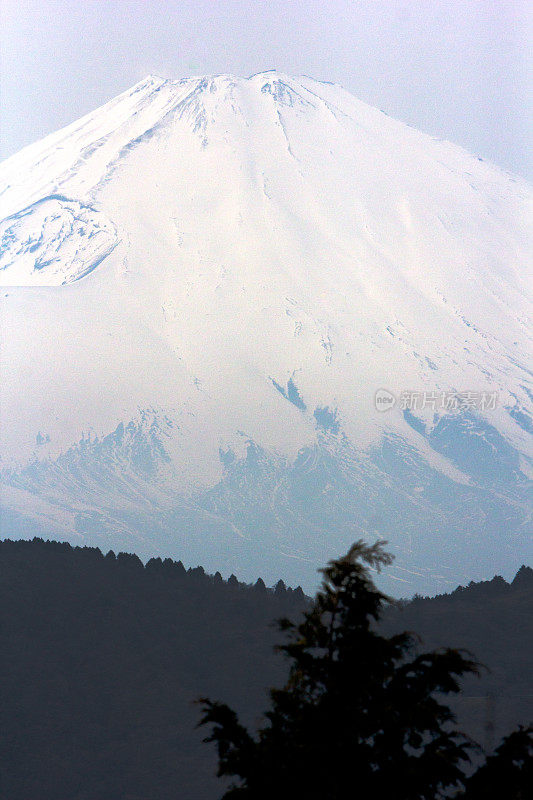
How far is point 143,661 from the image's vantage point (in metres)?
124

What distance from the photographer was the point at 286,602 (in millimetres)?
151625

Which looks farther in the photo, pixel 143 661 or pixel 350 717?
pixel 143 661

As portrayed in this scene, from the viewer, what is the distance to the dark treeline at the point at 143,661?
98.2m

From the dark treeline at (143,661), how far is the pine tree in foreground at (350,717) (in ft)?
252

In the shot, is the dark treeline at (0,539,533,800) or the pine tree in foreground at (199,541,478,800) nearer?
the pine tree in foreground at (199,541,478,800)

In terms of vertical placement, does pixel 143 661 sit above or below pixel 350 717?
below

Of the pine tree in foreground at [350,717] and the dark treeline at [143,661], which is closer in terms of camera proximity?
the pine tree in foreground at [350,717]

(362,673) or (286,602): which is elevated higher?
(286,602)

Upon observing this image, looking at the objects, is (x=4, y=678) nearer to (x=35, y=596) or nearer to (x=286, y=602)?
(x=35, y=596)

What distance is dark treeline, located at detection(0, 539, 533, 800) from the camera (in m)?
98.2

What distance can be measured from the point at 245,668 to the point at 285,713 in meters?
120

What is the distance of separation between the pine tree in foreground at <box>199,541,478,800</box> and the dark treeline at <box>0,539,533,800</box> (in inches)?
3024

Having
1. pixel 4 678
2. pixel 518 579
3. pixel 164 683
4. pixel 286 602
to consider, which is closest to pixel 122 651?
pixel 164 683

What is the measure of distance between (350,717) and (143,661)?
121 metres
